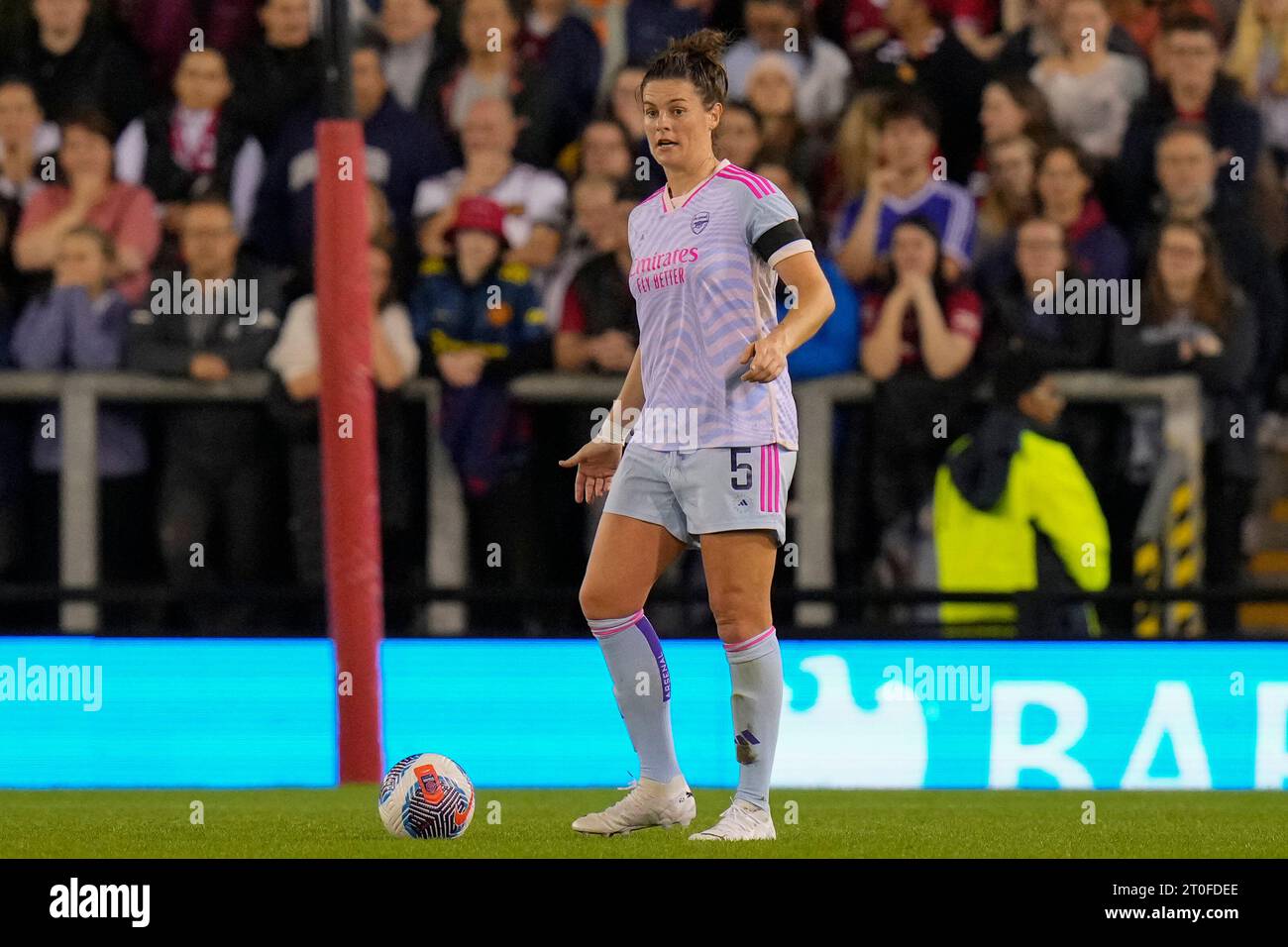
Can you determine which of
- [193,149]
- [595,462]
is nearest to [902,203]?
[193,149]

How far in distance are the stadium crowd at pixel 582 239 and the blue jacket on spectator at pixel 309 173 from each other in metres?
0.02

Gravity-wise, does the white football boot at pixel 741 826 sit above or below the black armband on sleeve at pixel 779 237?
below

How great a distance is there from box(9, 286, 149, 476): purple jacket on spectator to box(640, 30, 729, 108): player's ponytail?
461cm

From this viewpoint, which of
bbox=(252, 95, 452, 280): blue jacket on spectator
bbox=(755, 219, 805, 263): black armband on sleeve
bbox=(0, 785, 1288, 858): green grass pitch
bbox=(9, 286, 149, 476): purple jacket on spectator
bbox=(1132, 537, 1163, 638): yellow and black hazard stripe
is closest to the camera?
bbox=(755, 219, 805, 263): black armband on sleeve

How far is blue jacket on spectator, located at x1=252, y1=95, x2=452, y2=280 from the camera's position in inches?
399

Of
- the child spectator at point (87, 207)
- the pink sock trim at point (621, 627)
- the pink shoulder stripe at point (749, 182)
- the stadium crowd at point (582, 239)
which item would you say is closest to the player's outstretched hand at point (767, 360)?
the pink shoulder stripe at point (749, 182)

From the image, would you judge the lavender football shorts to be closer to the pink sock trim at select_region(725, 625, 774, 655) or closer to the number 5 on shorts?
the number 5 on shorts

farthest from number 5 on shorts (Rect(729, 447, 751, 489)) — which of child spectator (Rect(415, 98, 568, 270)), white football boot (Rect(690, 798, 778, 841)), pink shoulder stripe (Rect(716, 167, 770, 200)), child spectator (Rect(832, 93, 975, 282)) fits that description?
child spectator (Rect(415, 98, 568, 270))

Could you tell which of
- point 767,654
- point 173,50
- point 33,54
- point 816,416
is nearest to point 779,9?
point 816,416

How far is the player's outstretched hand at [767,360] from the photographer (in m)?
5.55

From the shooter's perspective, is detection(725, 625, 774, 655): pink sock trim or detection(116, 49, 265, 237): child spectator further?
detection(116, 49, 265, 237): child spectator

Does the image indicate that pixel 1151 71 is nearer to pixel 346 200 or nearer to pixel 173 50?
pixel 346 200

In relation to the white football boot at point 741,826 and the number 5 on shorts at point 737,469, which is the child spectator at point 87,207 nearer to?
the number 5 on shorts at point 737,469

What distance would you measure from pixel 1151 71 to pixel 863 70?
1.28m
